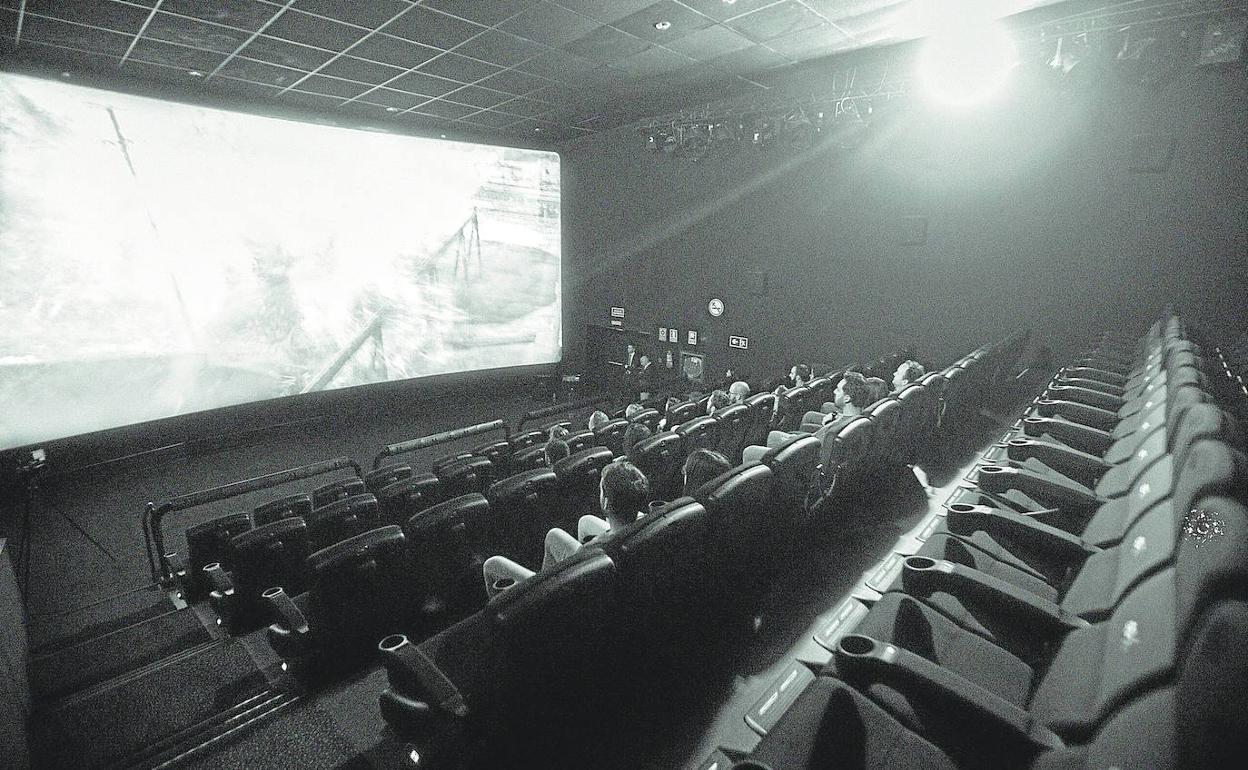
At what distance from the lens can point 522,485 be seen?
2.91 metres

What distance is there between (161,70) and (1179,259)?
34.1 feet

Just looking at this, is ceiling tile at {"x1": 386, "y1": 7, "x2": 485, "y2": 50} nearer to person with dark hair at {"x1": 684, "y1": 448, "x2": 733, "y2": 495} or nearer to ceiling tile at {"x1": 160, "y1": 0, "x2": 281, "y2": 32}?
ceiling tile at {"x1": 160, "y1": 0, "x2": 281, "y2": 32}

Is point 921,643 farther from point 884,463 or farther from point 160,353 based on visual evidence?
point 160,353

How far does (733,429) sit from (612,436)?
1058mm

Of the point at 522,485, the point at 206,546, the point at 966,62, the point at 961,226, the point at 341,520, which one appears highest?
the point at 966,62

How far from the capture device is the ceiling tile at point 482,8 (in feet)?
15.1

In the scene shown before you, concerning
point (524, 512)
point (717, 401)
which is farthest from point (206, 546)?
point (717, 401)

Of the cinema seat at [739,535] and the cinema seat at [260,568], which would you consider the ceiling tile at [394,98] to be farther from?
the cinema seat at [739,535]

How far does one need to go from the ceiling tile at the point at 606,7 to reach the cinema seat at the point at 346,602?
4.50 meters

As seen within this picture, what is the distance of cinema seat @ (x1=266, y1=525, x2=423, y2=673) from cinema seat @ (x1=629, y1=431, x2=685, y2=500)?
1456 millimetres

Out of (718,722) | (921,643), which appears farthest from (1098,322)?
(718,722)

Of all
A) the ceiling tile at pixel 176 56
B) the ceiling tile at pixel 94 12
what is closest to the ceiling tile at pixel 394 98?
the ceiling tile at pixel 176 56

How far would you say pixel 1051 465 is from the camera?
2805mm

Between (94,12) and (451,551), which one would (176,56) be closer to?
(94,12)
